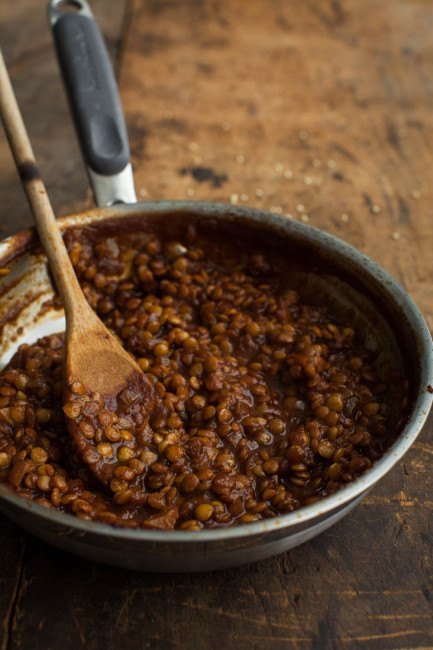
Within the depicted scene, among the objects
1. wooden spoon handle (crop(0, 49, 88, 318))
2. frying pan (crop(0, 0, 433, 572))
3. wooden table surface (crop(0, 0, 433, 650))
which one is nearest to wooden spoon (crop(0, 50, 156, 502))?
wooden spoon handle (crop(0, 49, 88, 318))

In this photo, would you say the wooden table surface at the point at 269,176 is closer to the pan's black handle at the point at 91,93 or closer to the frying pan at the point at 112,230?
the frying pan at the point at 112,230

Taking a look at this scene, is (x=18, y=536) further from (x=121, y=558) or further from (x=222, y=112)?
(x=222, y=112)

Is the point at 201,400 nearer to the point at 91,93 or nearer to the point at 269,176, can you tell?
the point at 91,93

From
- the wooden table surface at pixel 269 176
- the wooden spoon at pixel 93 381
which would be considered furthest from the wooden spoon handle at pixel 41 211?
the wooden table surface at pixel 269 176

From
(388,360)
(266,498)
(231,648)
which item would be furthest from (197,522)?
(388,360)

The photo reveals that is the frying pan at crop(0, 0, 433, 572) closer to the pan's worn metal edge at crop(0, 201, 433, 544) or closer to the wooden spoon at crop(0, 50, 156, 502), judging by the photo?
the pan's worn metal edge at crop(0, 201, 433, 544)

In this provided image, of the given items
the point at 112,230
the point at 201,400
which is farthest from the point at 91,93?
the point at 201,400

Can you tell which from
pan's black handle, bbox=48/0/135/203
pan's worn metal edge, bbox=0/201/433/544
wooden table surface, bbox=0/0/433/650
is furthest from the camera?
pan's black handle, bbox=48/0/135/203
